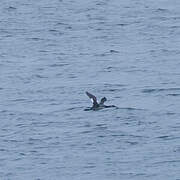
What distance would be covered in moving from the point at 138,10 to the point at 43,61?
11.2m

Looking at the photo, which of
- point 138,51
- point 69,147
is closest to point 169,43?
point 138,51

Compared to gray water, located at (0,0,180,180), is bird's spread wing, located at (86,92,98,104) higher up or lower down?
higher up

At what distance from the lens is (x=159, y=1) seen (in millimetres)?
48500

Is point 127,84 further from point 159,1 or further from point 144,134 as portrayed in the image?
point 159,1

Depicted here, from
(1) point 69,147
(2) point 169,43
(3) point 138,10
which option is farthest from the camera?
(3) point 138,10

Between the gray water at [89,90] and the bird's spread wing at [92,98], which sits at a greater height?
the bird's spread wing at [92,98]

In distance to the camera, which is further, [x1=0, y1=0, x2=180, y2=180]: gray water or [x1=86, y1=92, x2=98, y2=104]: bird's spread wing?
[x1=86, y1=92, x2=98, y2=104]: bird's spread wing

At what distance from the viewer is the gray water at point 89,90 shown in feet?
75.5

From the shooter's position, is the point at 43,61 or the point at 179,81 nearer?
the point at 179,81

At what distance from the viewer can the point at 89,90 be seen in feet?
98.7

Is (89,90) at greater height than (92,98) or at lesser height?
lesser

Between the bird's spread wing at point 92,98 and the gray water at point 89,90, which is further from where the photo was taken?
the bird's spread wing at point 92,98

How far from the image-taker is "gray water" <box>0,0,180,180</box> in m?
23.0

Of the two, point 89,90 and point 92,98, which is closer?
point 92,98
